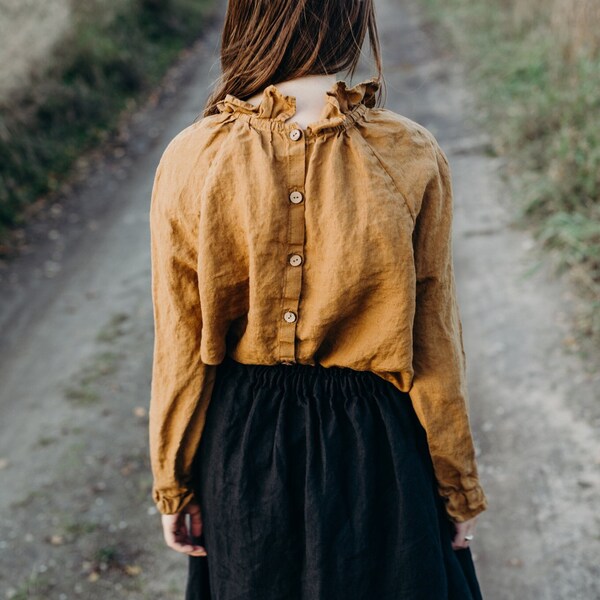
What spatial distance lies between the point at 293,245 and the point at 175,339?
34 centimetres

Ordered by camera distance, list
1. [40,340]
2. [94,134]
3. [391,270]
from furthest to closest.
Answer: [94,134] < [40,340] < [391,270]

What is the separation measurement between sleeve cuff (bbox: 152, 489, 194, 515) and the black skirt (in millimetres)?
123

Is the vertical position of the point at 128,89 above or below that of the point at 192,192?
above

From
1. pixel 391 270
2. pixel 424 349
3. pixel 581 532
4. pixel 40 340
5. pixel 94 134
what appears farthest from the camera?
pixel 94 134

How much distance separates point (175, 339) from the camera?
140 cm

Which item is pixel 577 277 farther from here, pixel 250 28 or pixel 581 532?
pixel 250 28

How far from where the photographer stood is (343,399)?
4.54 ft

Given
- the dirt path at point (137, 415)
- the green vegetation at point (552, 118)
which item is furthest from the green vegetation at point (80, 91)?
the green vegetation at point (552, 118)

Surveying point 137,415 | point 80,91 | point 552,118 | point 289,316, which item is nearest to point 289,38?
point 289,316

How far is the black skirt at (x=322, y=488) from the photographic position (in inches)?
53.6

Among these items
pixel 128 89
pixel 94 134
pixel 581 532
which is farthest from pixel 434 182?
pixel 128 89

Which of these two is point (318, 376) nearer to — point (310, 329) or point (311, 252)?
point (310, 329)

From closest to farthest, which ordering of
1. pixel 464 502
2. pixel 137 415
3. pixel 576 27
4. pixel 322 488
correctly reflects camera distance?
pixel 322 488, pixel 464 502, pixel 137 415, pixel 576 27

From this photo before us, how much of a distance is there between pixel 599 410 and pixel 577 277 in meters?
1.01
